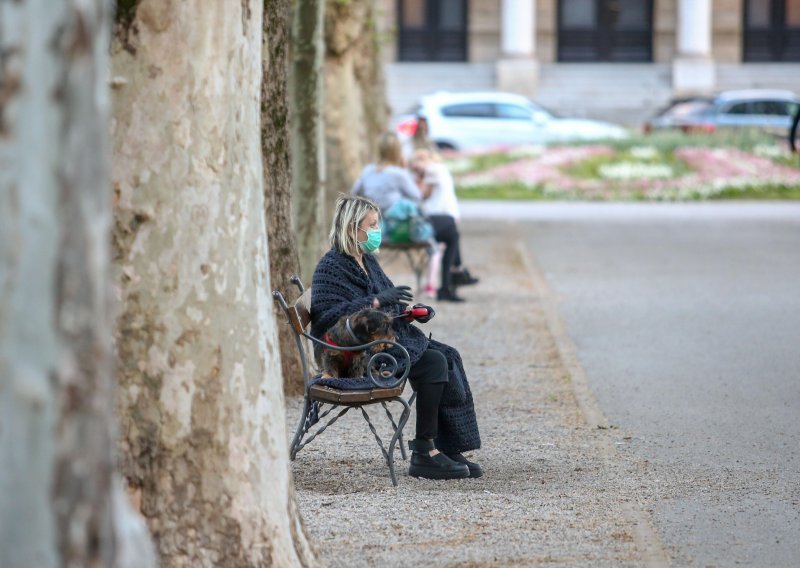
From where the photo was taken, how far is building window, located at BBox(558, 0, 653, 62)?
49.1 metres

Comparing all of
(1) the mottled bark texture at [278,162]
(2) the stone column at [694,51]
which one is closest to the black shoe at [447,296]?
(1) the mottled bark texture at [278,162]

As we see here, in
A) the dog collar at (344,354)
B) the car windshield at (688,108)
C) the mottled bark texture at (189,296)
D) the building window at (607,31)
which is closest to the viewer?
the mottled bark texture at (189,296)

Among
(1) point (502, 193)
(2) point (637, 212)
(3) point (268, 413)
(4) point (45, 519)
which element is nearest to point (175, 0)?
(3) point (268, 413)

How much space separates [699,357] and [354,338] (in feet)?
15.2

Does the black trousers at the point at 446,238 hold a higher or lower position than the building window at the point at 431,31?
lower

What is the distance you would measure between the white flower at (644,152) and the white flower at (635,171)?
0.53 m

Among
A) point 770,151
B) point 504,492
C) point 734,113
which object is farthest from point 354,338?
point 734,113

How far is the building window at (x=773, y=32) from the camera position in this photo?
4925 centimetres

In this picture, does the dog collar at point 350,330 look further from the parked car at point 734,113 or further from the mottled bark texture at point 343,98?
the parked car at point 734,113

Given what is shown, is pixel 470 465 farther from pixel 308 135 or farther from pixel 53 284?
pixel 308 135

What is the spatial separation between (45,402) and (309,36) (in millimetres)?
9667

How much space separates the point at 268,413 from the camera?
518cm

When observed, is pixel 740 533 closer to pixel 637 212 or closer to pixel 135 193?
pixel 135 193

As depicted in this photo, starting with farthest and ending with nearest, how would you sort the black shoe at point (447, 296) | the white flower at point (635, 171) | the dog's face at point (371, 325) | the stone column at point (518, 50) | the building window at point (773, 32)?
the building window at point (773, 32)
the stone column at point (518, 50)
the white flower at point (635, 171)
the black shoe at point (447, 296)
the dog's face at point (371, 325)
